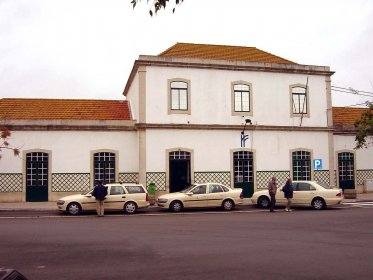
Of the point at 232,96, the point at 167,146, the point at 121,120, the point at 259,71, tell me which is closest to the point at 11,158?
the point at 121,120

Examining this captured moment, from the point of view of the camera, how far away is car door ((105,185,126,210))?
2034 cm

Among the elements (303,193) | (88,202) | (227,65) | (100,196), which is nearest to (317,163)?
(303,193)

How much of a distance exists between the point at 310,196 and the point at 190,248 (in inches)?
497

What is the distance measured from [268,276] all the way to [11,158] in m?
20.7

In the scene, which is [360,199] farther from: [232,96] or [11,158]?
[11,158]

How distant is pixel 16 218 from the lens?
18.5m

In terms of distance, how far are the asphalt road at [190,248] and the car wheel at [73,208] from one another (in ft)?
8.98

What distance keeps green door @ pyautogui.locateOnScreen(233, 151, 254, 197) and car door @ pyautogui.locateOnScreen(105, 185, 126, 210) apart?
8842 millimetres

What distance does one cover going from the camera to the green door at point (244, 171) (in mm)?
27375

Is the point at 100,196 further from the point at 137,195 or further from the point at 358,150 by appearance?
the point at 358,150

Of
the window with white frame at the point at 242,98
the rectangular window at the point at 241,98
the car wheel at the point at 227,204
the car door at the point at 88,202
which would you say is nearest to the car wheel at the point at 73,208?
the car door at the point at 88,202

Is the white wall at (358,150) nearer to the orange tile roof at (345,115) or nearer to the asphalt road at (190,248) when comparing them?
the orange tile roof at (345,115)

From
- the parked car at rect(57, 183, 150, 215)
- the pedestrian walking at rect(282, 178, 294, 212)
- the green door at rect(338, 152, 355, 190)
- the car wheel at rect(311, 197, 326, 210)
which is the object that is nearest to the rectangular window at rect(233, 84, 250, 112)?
the pedestrian walking at rect(282, 178, 294, 212)

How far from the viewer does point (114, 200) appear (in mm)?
20391
